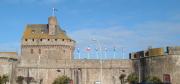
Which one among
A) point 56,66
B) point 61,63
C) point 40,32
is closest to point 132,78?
point 61,63

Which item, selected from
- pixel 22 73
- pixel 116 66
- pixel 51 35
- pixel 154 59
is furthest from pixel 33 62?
pixel 154 59

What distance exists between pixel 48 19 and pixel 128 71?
20558 millimetres

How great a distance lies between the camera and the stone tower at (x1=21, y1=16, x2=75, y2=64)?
3282 inches

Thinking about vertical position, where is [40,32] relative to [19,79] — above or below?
above

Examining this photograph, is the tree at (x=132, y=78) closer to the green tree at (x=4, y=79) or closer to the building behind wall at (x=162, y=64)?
the building behind wall at (x=162, y=64)

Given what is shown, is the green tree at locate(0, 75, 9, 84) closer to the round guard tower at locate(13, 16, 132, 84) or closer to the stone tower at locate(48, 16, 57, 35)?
the round guard tower at locate(13, 16, 132, 84)

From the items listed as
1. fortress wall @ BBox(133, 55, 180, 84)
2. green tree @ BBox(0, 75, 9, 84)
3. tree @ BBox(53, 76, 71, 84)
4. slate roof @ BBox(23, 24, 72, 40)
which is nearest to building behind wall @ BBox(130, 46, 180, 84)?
fortress wall @ BBox(133, 55, 180, 84)

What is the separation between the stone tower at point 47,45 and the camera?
83375 millimetres

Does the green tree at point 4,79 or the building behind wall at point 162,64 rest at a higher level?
the building behind wall at point 162,64

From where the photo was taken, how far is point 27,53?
3317 inches

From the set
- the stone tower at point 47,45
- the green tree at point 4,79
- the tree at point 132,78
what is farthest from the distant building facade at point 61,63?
the green tree at point 4,79

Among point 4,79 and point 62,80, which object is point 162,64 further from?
point 4,79

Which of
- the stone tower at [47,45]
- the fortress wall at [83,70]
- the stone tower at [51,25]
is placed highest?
the stone tower at [51,25]

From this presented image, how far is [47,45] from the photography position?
83875 mm
